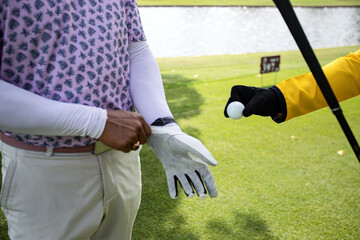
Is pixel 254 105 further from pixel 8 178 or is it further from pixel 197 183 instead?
pixel 8 178

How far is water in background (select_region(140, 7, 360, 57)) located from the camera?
33.3 ft

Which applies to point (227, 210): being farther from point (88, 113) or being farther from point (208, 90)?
point (208, 90)

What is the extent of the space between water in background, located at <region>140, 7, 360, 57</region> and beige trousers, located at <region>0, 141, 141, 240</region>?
8.06m

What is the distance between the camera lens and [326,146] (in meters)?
3.22

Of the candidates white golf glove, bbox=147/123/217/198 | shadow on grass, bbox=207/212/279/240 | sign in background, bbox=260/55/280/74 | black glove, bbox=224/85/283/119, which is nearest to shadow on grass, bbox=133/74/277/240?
shadow on grass, bbox=207/212/279/240

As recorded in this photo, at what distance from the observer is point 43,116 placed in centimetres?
91

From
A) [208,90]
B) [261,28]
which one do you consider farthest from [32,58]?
[261,28]

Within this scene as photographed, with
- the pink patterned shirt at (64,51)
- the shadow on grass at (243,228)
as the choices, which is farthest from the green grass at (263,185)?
the pink patterned shirt at (64,51)

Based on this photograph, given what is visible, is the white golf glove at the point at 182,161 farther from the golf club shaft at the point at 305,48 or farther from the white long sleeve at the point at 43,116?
the golf club shaft at the point at 305,48

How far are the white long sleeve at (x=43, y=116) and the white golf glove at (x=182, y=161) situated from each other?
222 mm

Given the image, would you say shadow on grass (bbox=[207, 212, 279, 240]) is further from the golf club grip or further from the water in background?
the water in background

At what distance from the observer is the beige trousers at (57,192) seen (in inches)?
39.9

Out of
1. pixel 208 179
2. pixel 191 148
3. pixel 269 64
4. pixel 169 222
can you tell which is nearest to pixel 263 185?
pixel 169 222

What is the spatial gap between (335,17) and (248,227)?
747 inches
